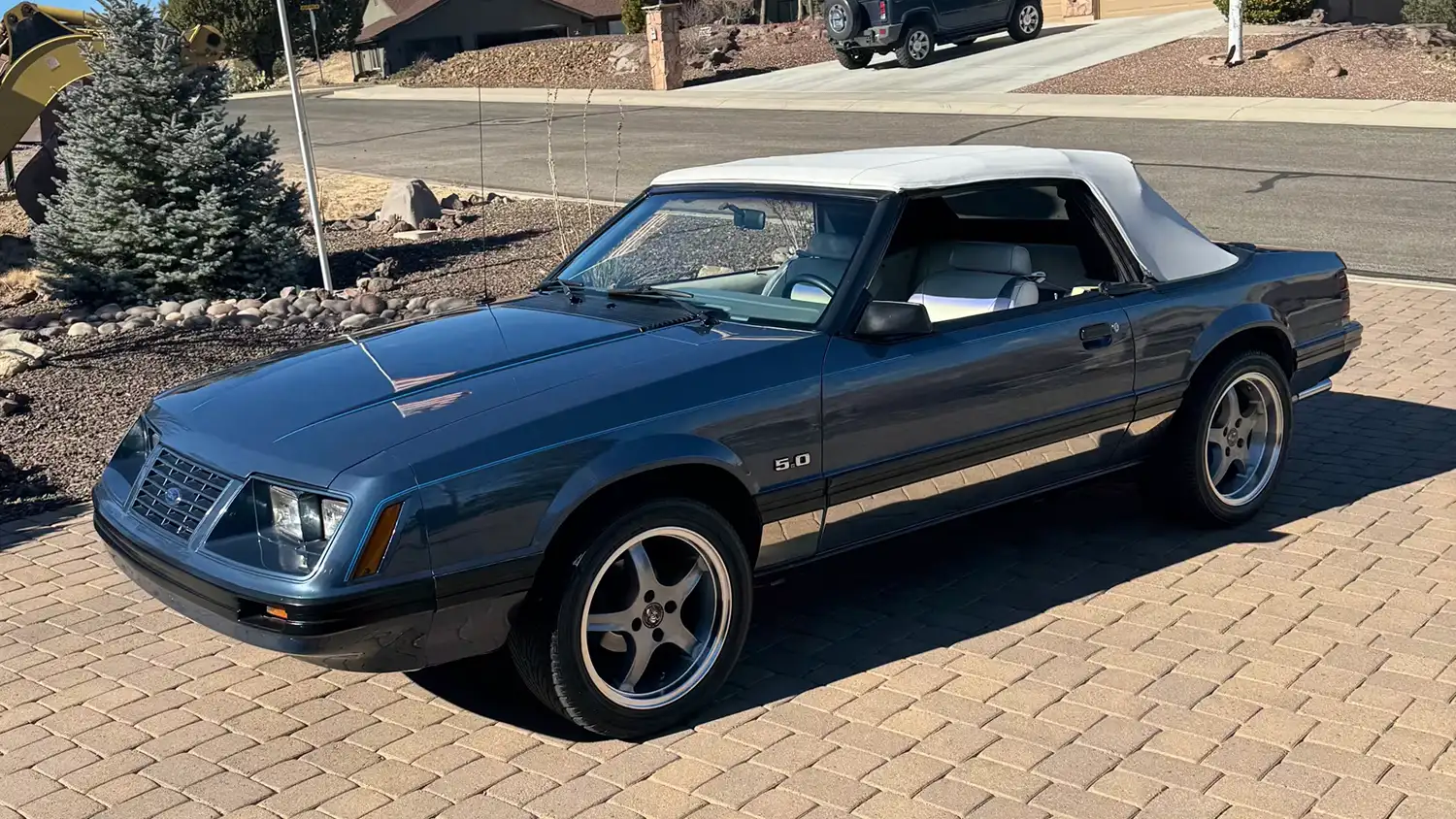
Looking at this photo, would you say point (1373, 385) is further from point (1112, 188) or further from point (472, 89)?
point (472, 89)

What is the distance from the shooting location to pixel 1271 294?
6.07 metres

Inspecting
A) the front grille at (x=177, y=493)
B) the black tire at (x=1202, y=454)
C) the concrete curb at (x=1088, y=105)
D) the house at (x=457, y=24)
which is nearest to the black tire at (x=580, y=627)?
the front grille at (x=177, y=493)

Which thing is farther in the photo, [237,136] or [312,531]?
[237,136]

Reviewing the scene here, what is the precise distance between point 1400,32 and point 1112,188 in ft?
76.7

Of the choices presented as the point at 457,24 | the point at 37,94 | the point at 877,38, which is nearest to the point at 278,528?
the point at 37,94

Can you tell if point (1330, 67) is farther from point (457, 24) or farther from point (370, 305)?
point (457, 24)

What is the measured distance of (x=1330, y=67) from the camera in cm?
2461

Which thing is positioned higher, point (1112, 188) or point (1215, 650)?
point (1112, 188)

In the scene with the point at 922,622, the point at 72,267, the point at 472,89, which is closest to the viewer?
the point at 922,622

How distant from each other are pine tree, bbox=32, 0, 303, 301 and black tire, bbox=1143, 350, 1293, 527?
26.2ft

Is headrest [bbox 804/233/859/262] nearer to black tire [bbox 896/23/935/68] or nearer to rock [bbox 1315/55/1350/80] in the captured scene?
rock [bbox 1315/55/1350/80]

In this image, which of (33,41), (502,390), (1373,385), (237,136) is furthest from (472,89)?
(502,390)

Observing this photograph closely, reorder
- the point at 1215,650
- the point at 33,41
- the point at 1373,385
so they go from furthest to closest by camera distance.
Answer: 1. the point at 33,41
2. the point at 1373,385
3. the point at 1215,650

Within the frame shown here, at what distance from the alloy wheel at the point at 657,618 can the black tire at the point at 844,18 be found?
27.6 m
